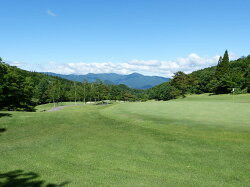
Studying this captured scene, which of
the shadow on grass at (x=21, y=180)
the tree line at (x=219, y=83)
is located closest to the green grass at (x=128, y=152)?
the shadow on grass at (x=21, y=180)

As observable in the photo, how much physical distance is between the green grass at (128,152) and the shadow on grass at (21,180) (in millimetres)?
304

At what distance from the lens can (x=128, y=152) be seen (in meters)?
12.4

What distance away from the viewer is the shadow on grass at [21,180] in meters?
7.63

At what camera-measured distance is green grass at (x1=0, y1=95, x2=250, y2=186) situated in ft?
28.6

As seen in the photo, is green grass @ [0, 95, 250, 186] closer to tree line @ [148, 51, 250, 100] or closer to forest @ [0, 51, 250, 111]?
forest @ [0, 51, 250, 111]

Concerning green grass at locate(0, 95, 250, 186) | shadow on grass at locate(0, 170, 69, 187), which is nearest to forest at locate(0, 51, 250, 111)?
green grass at locate(0, 95, 250, 186)

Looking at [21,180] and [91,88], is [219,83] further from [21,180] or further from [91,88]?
[21,180]

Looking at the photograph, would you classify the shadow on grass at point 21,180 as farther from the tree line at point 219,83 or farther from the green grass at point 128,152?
the tree line at point 219,83

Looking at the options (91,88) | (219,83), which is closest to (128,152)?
(219,83)

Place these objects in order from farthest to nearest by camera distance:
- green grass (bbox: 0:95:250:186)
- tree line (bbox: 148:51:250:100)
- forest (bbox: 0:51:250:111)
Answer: tree line (bbox: 148:51:250:100) → forest (bbox: 0:51:250:111) → green grass (bbox: 0:95:250:186)

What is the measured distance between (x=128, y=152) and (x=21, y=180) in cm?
640

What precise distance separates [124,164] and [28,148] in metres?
7.12

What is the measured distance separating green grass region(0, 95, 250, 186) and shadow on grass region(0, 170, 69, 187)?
0.30 metres

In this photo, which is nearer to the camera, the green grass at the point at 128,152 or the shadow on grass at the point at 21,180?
the shadow on grass at the point at 21,180
